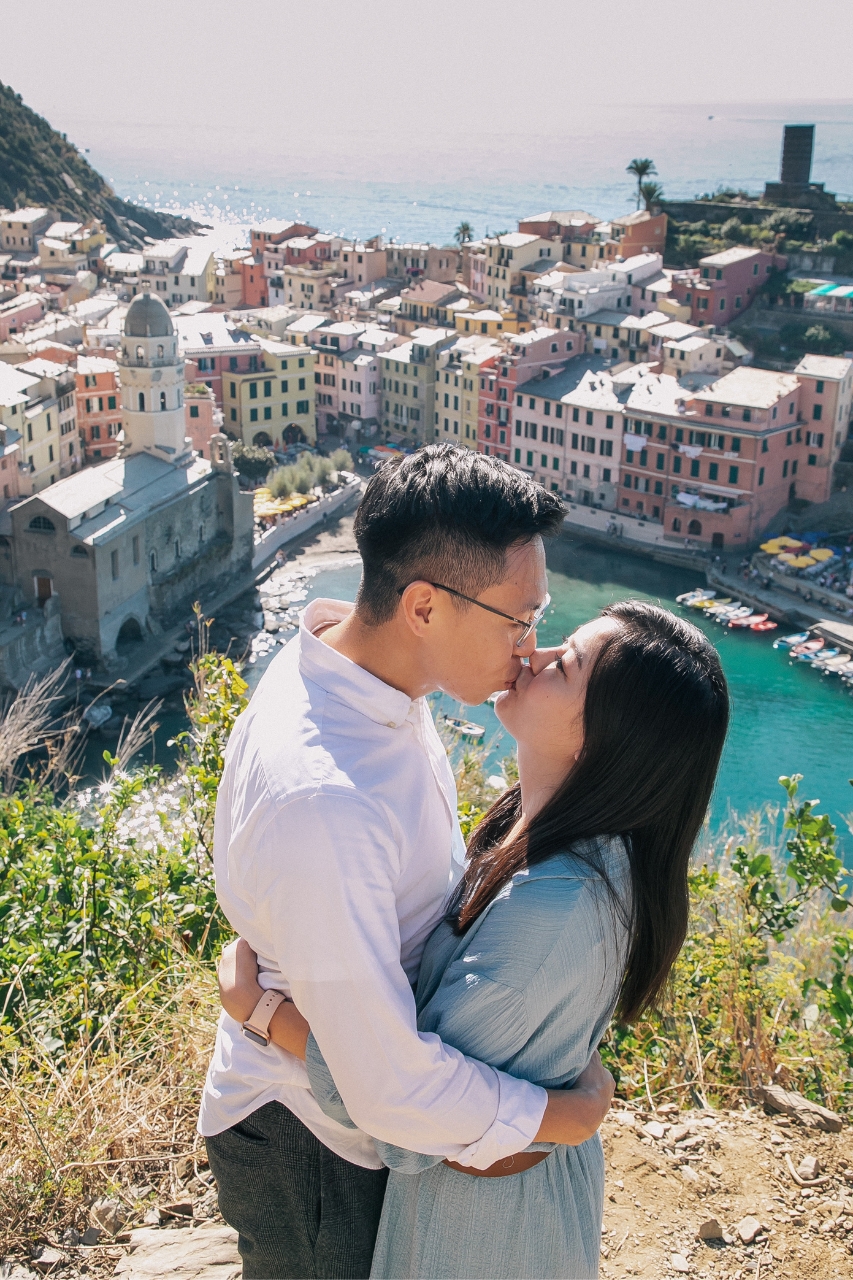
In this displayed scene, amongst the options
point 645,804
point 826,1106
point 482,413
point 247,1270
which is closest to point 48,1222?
point 247,1270

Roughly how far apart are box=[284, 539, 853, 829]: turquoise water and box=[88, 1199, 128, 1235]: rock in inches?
318

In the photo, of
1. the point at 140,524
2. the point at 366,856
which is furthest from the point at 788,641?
the point at 366,856

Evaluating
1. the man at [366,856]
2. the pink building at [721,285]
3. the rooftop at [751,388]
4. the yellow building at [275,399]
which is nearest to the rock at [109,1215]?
the man at [366,856]

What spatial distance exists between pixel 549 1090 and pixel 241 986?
0.31m

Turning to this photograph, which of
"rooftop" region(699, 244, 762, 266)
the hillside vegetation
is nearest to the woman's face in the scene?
"rooftop" region(699, 244, 762, 266)

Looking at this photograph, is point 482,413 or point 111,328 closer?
point 482,413

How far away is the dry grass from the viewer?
178 centimetres

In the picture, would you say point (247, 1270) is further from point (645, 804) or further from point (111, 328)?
point (111, 328)

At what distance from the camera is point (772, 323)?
22.3 metres

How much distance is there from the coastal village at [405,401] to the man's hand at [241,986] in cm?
1203

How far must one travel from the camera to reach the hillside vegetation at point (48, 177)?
3741 cm

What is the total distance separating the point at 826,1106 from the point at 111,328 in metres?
21.7

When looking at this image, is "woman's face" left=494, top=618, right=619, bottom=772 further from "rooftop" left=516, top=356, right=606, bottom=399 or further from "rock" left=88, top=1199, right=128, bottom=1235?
"rooftop" left=516, top=356, right=606, bottom=399

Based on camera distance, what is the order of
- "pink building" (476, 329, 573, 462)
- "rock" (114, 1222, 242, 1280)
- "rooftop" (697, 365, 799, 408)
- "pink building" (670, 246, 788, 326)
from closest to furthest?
"rock" (114, 1222, 242, 1280) → "rooftop" (697, 365, 799, 408) → "pink building" (476, 329, 573, 462) → "pink building" (670, 246, 788, 326)
